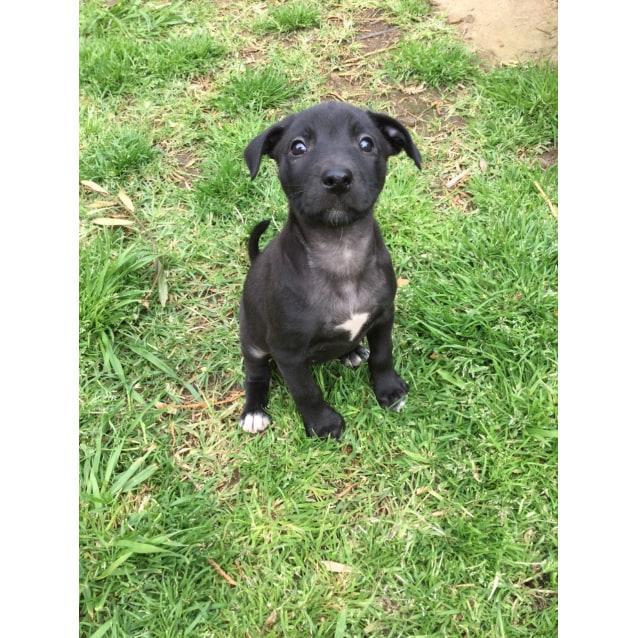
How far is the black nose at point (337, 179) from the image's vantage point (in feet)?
8.41

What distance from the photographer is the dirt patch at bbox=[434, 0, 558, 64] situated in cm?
552

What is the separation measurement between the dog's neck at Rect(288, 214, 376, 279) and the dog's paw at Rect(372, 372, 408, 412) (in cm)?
90

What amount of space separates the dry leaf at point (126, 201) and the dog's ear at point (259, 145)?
87.1 inches

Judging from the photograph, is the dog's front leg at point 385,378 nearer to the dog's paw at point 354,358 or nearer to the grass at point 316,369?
the grass at point 316,369

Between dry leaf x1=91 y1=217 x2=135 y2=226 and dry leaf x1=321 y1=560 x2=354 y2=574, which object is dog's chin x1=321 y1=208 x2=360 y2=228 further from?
dry leaf x1=91 y1=217 x2=135 y2=226

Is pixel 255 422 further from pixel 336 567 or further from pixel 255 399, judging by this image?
pixel 336 567

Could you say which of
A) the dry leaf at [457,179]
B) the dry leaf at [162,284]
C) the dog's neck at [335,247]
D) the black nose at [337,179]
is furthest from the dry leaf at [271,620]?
the dry leaf at [457,179]

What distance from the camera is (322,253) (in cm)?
303

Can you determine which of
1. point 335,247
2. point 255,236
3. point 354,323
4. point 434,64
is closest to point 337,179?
point 335,247

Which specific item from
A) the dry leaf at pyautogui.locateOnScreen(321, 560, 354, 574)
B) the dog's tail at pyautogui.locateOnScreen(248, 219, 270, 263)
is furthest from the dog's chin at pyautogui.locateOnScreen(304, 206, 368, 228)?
the dry leaf at pyautogui.locateOnScreen(321, 560, 354, 574)

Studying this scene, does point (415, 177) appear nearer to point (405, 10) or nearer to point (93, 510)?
point (405, 10)

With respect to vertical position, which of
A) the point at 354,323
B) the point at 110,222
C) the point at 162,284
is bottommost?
the point at 162,284

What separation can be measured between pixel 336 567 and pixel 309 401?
881mm

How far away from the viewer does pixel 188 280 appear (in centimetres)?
453
